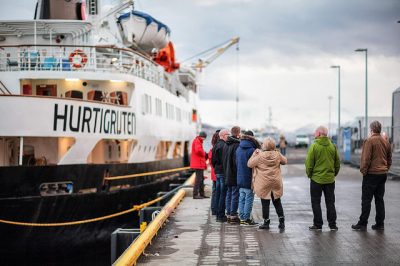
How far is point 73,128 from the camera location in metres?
16.2

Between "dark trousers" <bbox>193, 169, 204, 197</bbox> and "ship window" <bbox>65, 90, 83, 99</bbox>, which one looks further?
"ship window" <bbox>65, 90, 83, 99</bbox>

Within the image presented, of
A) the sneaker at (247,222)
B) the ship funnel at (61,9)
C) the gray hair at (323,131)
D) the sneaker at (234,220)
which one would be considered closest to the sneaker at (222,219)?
the sneaker at (234,220)

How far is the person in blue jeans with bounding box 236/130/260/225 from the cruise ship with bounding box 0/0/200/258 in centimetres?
589

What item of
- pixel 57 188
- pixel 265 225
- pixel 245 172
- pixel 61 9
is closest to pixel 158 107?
pixel 61 9

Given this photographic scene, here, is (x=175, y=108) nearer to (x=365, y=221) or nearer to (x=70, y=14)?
(x=70, y=14)

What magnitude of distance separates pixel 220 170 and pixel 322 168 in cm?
232

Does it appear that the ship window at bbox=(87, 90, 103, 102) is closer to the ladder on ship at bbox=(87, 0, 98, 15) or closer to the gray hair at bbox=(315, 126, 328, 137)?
the ladder on ship at bbox=(87, 0, 98, 15)

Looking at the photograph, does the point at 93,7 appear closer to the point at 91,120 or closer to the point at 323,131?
the point at 91,120

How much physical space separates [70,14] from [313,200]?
16059mm

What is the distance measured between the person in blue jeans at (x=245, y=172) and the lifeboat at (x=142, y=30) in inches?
643

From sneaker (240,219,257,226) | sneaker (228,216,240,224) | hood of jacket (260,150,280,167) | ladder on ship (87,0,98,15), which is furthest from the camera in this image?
ladder on ship (87,0,98,15)

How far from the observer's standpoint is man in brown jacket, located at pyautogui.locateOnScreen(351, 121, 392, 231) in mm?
10492

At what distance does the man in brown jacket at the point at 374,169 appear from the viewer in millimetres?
10492

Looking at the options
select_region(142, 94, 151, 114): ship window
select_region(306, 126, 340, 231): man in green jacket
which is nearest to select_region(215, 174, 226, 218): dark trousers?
select_region(306, 126, 340, 231): man in green jacket
